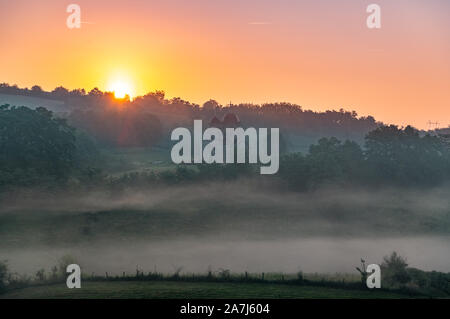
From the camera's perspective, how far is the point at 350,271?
46031 millimetres

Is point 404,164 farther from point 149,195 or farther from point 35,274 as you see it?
point 35,274

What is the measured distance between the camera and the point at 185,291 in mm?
37500

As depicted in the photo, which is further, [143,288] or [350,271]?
[350,271]

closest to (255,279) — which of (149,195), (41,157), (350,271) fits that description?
(350,271)

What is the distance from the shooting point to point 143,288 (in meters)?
37.8

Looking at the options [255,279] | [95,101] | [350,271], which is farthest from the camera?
[95,101]

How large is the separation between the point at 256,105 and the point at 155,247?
124 feet

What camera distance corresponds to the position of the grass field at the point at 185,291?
36656 millimetres

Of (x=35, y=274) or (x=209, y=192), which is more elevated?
(x=209, y=192)

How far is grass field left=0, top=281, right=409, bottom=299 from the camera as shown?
36.7m
